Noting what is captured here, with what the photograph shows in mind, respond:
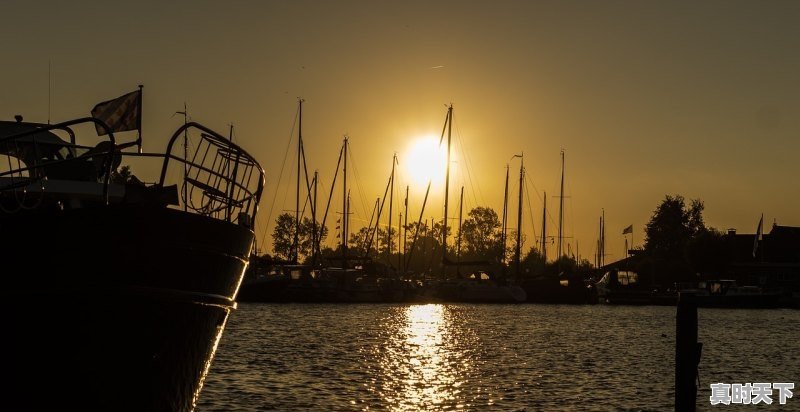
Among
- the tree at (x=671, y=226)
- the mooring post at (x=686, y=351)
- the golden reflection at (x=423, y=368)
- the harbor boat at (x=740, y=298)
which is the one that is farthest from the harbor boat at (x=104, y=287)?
the tree at (x=671, y=226)

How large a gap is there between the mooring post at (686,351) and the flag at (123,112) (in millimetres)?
11121

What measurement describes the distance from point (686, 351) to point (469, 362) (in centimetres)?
2183

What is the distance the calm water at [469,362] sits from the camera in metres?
30.5

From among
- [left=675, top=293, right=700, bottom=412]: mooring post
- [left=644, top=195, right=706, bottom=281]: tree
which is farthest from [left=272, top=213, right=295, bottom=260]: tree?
[left=675, top=293, right=700, bottom=412]: mooring post

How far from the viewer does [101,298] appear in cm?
1498

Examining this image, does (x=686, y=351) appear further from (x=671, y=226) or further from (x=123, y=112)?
(x=671, y=226)

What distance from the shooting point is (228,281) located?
16812 millimetres

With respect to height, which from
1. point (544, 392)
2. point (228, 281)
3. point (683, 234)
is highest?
point (683, 234)

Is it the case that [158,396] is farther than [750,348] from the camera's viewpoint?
No

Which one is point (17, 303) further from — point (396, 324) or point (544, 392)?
point (396, 324)

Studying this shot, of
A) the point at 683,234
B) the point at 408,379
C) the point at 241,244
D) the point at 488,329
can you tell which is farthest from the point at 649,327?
the point at 683,234

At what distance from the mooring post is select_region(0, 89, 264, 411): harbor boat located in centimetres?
952

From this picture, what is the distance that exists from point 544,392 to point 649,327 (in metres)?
41.6

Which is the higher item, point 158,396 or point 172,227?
point 172,227
